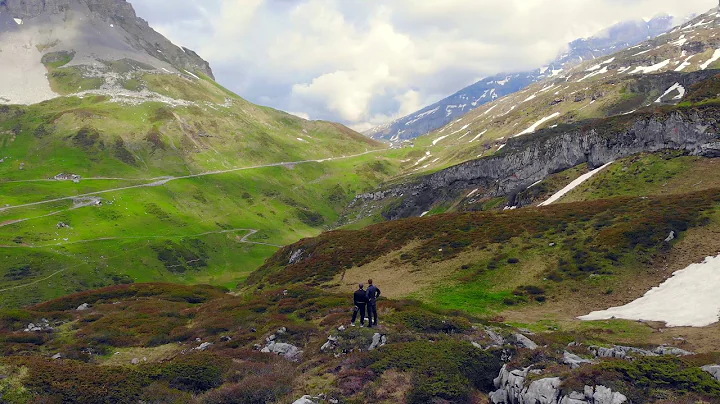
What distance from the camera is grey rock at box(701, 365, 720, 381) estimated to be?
1601 cm

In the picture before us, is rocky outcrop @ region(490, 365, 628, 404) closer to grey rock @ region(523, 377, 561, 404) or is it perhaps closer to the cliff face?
grey rock @ region(523, 377, 561, 404)

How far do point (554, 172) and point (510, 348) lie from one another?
92.3 m

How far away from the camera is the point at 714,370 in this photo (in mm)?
16219

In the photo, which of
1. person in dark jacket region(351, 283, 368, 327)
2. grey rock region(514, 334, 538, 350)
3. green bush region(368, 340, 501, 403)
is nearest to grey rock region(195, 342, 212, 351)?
person in dark jacket region(351, 283, 368, 327)

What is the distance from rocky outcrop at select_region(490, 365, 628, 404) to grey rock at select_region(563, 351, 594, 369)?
247 centimetres

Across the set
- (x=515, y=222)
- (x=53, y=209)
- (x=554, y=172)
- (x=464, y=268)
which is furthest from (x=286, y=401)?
(x=53, y=209)

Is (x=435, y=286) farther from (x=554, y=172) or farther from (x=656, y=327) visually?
(x=554, y=172)

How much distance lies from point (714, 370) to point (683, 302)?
749 inches

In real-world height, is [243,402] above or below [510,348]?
above

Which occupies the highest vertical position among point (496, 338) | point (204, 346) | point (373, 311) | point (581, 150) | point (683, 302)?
point (581, 150)

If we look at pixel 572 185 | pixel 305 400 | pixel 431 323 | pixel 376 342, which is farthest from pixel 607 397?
pixel 572 185

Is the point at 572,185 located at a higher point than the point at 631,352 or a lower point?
higher

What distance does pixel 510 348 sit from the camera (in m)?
22.6

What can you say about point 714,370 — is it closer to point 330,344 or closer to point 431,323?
point 431,323
